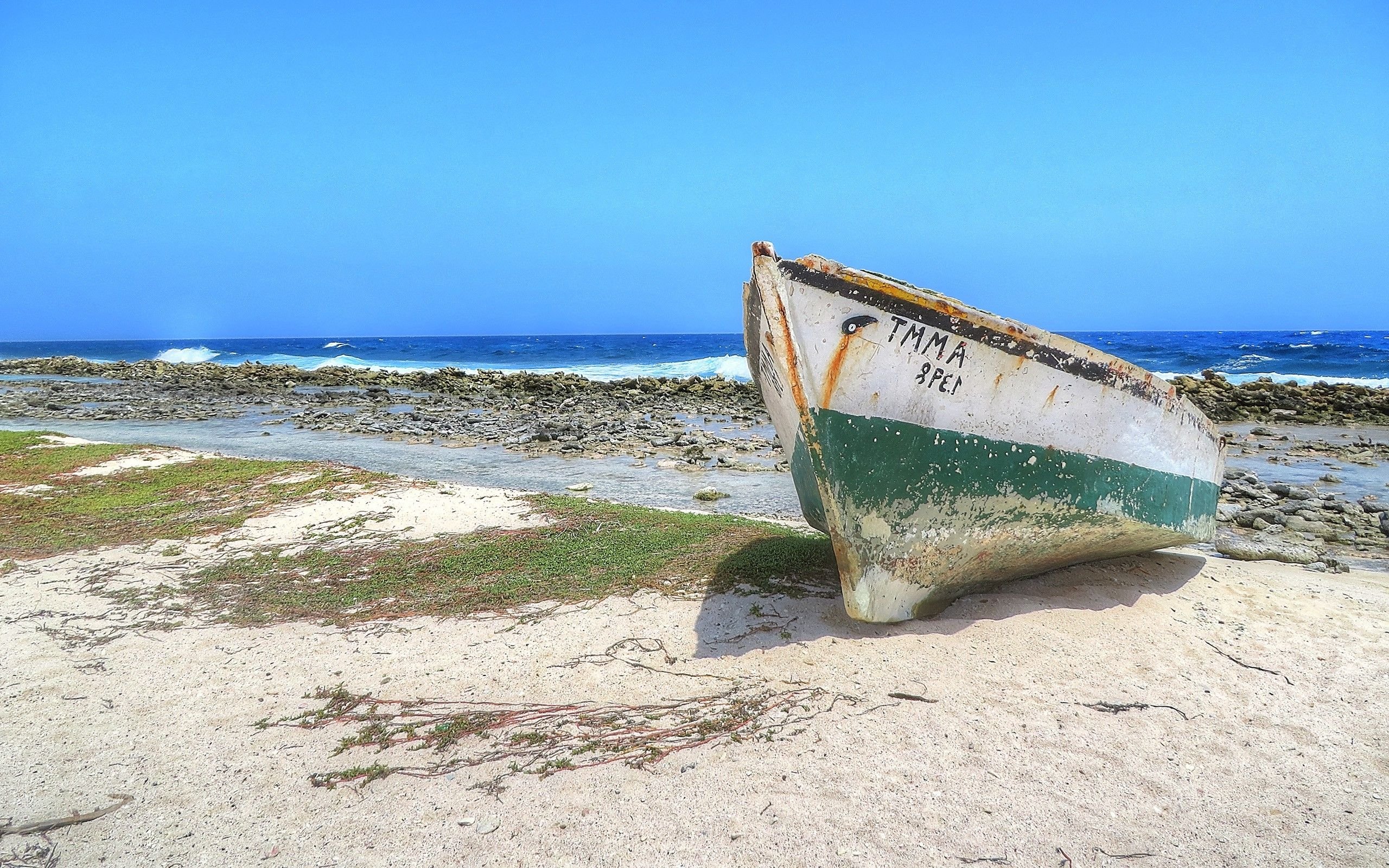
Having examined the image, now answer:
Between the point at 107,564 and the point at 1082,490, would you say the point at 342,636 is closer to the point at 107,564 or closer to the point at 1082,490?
the point at 107,564

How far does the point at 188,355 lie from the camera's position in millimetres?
58656

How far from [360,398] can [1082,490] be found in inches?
943

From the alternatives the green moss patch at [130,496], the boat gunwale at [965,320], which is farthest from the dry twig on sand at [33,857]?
the green moss patch at [130,496]

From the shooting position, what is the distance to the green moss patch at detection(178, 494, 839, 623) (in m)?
5.43

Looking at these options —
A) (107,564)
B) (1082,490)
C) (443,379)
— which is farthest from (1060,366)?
(443,379)

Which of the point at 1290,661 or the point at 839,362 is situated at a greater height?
the point at 839,362

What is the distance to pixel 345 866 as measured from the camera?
113 inches

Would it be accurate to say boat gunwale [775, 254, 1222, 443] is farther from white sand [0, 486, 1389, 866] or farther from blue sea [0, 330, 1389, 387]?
blue sea [0, 330, 1389, 387]

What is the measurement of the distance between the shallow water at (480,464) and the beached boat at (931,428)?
13.1 feet

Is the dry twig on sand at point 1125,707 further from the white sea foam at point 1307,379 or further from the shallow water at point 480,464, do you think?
the white sea foam at point 1307,379

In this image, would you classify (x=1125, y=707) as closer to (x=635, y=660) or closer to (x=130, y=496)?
(x=635, y=660)

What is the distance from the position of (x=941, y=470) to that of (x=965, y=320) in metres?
0.93

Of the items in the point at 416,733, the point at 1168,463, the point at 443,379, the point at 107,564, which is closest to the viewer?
the point at 416,733

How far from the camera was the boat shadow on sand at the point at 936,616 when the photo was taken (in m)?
4.81
